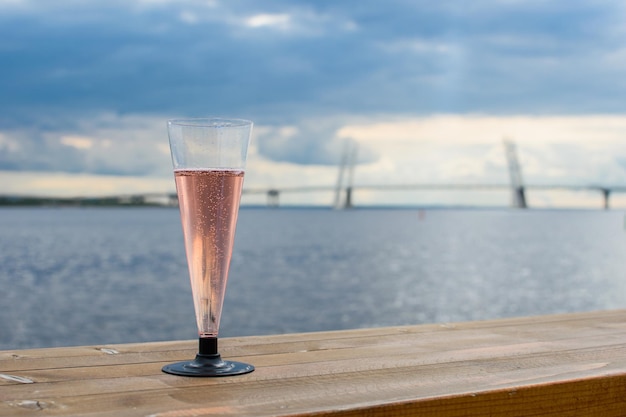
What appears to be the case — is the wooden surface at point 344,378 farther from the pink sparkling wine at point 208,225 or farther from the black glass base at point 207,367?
the pink sparkling wine at point 208,225

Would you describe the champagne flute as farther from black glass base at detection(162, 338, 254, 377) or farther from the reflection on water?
the reflection on water

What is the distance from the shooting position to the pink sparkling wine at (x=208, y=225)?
1.39 metres

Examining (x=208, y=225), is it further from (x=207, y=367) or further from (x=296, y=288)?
(x=296, y=288)

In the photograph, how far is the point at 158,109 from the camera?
55.2 m

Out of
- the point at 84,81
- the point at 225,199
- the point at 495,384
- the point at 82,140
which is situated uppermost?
the point at 84,81

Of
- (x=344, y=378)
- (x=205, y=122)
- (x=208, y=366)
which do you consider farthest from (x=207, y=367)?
(x=205, y=122)

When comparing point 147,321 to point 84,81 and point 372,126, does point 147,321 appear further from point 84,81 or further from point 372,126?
point 372,126

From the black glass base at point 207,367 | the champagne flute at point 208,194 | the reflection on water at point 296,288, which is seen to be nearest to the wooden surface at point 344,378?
the black glass base at point 207,367

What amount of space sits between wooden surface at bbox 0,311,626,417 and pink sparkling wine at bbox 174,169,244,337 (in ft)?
0.51

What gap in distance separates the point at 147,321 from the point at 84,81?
42236mm

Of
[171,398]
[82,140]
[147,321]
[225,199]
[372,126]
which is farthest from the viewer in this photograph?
[372,126]

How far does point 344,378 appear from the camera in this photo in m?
1.38

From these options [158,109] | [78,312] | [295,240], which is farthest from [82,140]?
[78,312]

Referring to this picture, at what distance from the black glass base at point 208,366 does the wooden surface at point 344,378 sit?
0.08 feet
